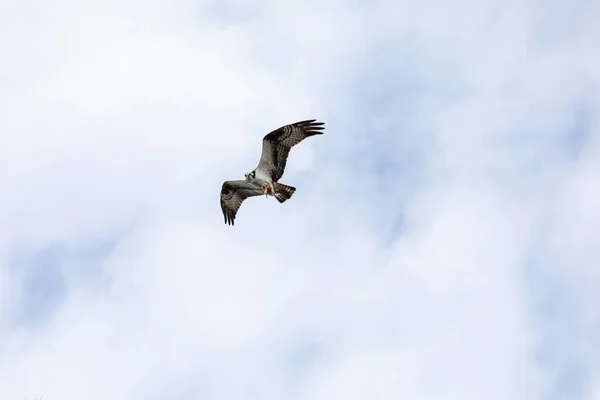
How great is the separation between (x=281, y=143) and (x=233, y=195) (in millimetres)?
4934

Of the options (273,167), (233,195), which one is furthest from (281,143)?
(233,195)

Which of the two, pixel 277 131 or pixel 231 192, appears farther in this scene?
pixel 231 192

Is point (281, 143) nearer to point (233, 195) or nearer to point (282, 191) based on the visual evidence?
point (282, 191)

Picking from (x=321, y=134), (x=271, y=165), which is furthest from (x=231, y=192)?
(x=321, y=134)

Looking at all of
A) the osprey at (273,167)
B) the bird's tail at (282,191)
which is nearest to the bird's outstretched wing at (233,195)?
the osprey at (273,167)

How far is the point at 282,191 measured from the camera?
141ft

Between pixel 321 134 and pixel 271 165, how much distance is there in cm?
299

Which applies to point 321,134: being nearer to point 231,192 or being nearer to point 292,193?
point 292,193

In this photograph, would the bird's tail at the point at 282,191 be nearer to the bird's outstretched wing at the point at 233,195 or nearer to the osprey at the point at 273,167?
the osprey at the point at 273,167

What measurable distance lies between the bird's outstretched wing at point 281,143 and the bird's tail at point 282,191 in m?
0.34

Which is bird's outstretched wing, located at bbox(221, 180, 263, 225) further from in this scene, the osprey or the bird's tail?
the bird's tail

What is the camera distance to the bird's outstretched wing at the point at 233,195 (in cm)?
4441

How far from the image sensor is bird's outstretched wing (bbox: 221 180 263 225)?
44.4 metres

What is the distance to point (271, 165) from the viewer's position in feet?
139
